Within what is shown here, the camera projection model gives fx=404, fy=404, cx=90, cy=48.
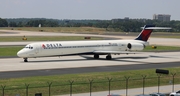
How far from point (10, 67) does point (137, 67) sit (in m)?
16.4

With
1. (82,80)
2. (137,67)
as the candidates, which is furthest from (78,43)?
(82,80)

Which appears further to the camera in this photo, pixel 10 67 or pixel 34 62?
pixel 34 62

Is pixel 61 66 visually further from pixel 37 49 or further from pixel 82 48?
pixel 82 48

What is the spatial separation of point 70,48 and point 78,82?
2258 centimetres

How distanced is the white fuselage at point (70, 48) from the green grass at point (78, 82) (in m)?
14.6

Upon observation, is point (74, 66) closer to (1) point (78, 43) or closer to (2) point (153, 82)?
(1) point (78, 43)

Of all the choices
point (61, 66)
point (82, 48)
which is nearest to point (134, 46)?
point (82, 48)

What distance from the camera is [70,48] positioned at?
60438mm

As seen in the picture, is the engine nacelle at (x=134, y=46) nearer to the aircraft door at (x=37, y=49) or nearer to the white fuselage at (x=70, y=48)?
the white fuselage at (x=70, y=48)

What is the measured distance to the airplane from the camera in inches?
2262

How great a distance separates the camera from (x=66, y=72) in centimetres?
4684

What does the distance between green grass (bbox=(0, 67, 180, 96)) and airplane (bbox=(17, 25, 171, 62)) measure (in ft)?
47.9

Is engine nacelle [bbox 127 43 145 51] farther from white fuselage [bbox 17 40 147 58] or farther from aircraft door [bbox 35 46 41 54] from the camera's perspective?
aircraft door [bbox 35 46 41 54]

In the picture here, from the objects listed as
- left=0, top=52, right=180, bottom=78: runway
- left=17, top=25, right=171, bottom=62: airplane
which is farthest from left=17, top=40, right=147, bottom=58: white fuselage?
left=0, top=52, right=180, bottom=78: runway
